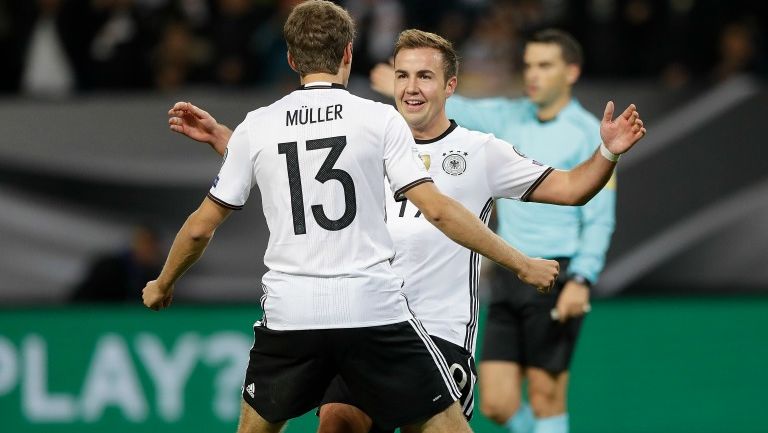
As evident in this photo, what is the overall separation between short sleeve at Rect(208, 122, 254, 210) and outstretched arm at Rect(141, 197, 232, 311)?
2.0 inches

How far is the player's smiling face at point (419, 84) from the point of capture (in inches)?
234

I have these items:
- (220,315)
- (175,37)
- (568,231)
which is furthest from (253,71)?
(568,231)

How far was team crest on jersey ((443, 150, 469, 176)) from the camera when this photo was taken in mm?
5922

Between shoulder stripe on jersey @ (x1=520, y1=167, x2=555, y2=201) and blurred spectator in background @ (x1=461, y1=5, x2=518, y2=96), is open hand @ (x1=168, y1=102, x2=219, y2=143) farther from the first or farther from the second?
blurred spectator in background @ (x1=461, y1=5, x2=518, y2=96)

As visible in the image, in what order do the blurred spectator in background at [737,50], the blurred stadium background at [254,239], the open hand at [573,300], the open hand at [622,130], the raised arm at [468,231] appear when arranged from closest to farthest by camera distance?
the raised arm at [468,231]
the open hand at [622,130]
the open hand at [573,300]
the blurred stadium background at [254,239]
the blurred spectator in background at [737,50]

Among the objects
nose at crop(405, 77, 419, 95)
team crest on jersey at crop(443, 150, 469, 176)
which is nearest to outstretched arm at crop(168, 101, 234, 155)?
nose at crop(405, 77, 419, 95)

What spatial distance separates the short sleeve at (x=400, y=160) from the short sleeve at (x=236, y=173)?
531 mm

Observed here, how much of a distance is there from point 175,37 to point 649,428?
523 centimetres

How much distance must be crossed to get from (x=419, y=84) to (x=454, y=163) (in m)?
0.38

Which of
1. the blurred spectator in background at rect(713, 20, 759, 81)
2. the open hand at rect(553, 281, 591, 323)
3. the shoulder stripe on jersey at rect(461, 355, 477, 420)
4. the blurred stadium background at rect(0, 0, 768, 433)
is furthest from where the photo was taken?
the blurred spectator in background at rect(713, 20, 759, 81)

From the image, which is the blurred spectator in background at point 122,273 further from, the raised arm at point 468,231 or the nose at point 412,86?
the raised arm at point 468,231

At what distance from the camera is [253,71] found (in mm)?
12062

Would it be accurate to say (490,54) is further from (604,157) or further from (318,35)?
(318,35)

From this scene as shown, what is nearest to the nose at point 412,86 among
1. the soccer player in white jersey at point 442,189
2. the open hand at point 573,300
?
the soccer player in white jersey at point 442,189
